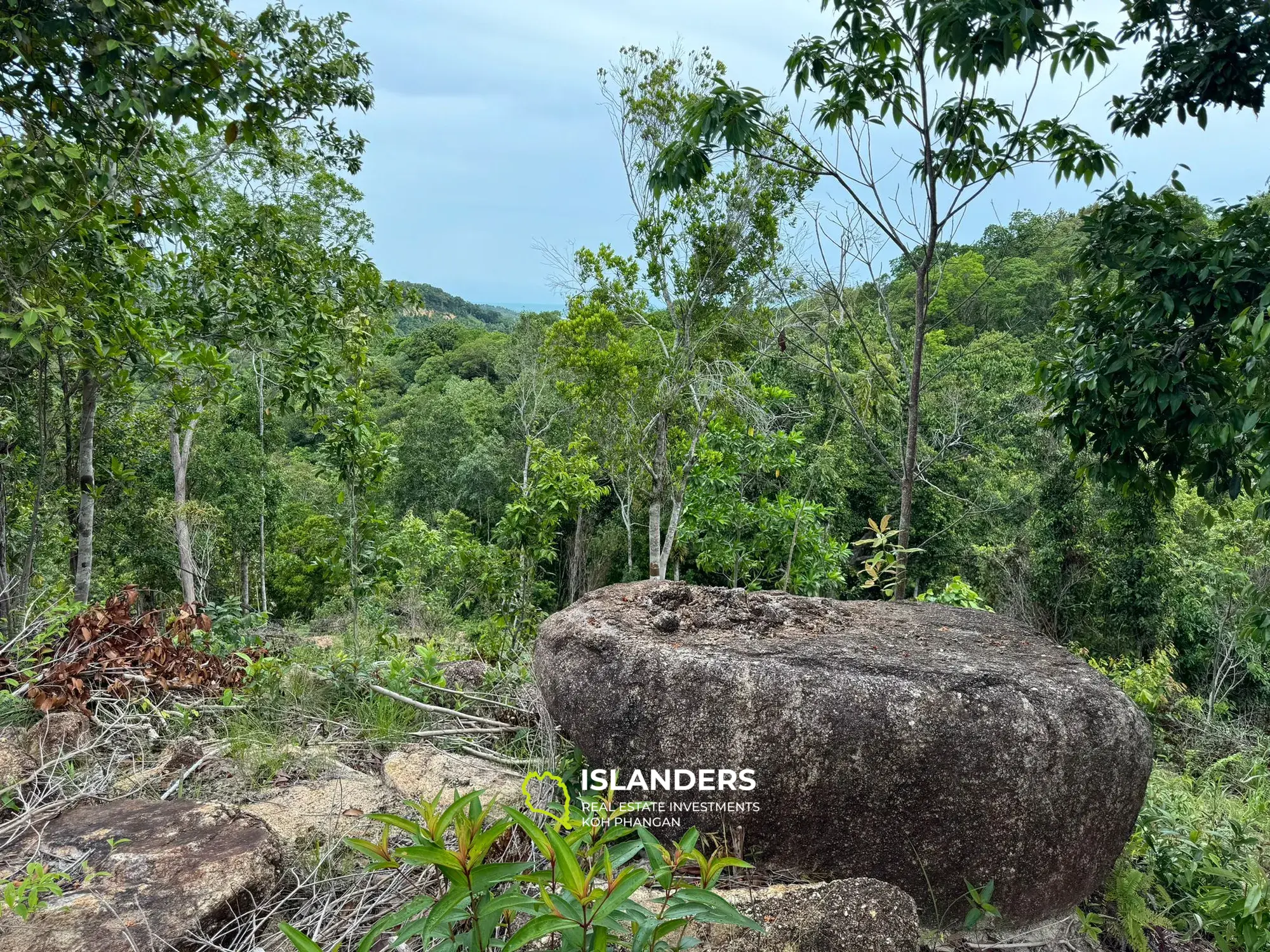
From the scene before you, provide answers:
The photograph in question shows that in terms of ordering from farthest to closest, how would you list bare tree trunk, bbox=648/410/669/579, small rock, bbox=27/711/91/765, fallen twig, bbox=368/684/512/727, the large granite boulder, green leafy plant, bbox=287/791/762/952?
1. bare tree trunk, bbox=648/410/669/579
2. fallen twig, bbox=368/684/512/727
3. small rock, bbox=27/711/91/765
4. the large granite boulder
5. green leafy plant, bbox=287/791/762/952

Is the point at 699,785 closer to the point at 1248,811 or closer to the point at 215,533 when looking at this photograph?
the point at 1248,811

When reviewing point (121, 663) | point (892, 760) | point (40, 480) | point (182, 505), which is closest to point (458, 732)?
point (121, 663)

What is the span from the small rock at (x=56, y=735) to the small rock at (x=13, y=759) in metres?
0.03

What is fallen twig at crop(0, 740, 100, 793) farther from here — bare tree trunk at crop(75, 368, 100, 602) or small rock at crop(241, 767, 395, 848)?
bare tree trunk at crop(75, 368, 100, 602)

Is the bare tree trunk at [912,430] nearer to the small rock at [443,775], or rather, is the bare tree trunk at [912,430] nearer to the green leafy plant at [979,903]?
the green leafy plant at [979,903]

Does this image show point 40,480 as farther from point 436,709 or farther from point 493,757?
point 493,757

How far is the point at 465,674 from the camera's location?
4.24 metres

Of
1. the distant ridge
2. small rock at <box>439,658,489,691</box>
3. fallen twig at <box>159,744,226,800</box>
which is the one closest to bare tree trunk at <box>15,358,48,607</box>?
fallen twig at <box>159,744,226,800</box>

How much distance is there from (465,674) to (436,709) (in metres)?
0.76

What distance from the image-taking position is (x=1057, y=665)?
2.88 metres

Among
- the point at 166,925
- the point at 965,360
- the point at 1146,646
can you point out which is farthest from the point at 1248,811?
the point at 965,360

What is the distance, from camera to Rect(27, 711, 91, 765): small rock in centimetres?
291

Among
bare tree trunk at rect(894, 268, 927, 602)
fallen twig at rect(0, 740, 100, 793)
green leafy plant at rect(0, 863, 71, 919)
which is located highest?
bare tree trunk at rect(894, 268, 927, 602)

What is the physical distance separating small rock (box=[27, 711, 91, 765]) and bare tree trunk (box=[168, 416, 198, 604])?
1189 cm
